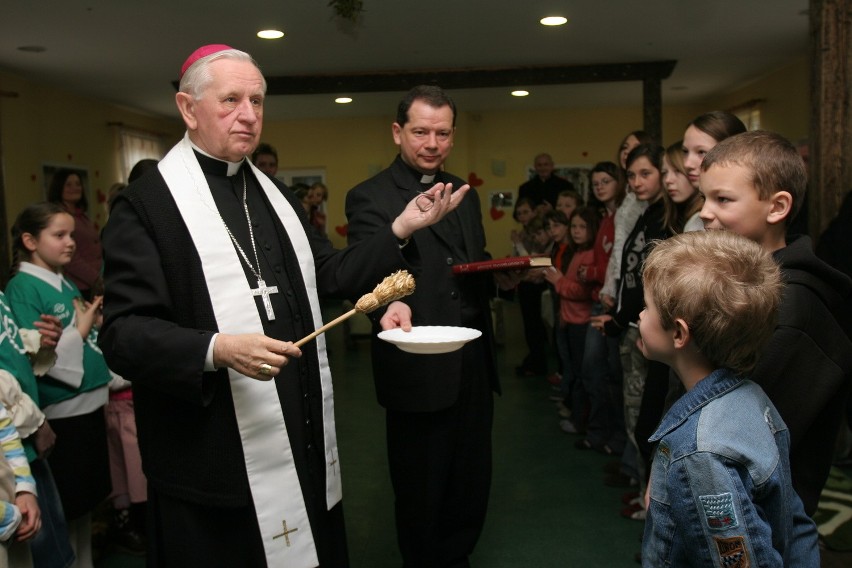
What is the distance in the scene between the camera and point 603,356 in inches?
172

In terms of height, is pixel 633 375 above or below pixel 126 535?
above

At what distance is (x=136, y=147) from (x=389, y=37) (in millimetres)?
5535

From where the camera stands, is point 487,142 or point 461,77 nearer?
point 461,77

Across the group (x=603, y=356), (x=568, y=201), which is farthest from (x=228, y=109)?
(x=568, y=201)

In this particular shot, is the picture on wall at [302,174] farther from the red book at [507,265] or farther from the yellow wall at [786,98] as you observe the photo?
the red book at [507,265]

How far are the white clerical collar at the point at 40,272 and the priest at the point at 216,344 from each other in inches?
52.4

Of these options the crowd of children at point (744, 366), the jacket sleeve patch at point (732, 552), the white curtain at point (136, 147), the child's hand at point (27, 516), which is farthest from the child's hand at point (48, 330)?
the white curtain at point (136, 147)

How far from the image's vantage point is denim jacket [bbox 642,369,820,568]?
4.19 ft

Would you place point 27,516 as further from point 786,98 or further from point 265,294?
point 786,98

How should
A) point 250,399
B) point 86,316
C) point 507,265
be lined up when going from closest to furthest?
point 250,399 < point 507,265 < point 86,316

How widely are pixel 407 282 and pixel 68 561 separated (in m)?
1.54

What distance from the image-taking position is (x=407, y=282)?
6.18 ft

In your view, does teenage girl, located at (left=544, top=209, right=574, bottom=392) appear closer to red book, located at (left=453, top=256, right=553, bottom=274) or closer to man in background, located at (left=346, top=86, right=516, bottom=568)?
man in background, located at (left=346, top=86, right=516, bottom=568)

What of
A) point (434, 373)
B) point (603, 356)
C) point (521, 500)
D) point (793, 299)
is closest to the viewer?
point (793, 299)
